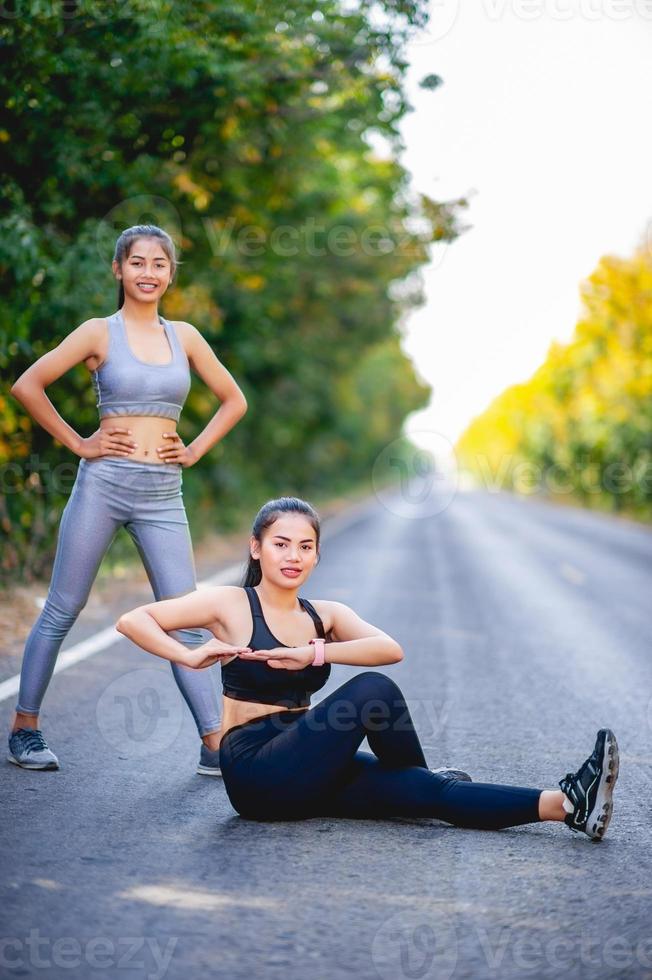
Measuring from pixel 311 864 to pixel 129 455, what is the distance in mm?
1806

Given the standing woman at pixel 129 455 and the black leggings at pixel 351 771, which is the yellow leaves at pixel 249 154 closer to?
the standing woman at pixel 129 455

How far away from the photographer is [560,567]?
17078mm

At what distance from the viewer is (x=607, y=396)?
3938cm

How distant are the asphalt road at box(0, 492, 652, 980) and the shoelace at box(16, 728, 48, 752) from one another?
14 centimetres

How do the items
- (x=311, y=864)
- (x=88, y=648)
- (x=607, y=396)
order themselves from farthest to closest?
(x=607, y=396) < (x=88, y=648) < (x=311, y=864)

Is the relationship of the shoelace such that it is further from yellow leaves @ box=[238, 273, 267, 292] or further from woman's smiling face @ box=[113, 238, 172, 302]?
yellow leaves @ box=[238, 273, 267, 292]

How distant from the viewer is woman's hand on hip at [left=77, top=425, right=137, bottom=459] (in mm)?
4562

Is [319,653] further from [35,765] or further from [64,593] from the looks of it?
[35,765]

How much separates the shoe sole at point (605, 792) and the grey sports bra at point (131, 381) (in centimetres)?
209

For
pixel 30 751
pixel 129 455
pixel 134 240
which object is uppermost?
pixel 134 240

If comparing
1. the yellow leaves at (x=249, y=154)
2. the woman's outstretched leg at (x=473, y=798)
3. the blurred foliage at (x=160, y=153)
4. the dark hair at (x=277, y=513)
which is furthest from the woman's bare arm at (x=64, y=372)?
the yellow leaves at (x=249, y=154)

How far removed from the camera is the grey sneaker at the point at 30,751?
15.3 feet

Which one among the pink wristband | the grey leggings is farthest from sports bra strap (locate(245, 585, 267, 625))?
the grey leggings

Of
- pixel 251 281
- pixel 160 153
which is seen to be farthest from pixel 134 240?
pixel 251 281
